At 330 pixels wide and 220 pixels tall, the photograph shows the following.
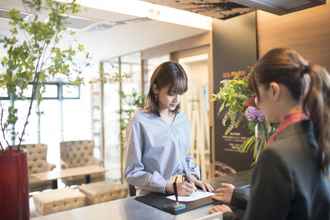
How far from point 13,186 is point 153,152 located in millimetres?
674

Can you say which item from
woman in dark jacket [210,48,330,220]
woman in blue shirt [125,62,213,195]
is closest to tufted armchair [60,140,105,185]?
woman in blue shirt [125,62,213,195]

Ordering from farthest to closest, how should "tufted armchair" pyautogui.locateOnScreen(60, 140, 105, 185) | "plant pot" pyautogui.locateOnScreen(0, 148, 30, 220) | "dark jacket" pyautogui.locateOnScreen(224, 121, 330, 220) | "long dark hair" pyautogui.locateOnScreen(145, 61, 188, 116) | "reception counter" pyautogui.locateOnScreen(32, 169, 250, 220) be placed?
"tufted armchair" pyautogui.locateOnScreen(60, 140, 105, 185)
"long dark hair" pyautogui.locateOnScreen(145, 61, 188, 116)
"reception counter" pyautogui.locateOnScreen(32, 169, 250, 220)
"plant pot" pyautogui.locateOnScreen(0, 148, 30, 220)
"dark jacket" pyautogui.locateOnScreen(224, 121, 330, 220)

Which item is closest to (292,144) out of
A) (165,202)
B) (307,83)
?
(307,83)

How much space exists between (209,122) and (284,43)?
4.35 feet

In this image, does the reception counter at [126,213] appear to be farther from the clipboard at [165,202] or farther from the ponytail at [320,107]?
the ponytail at [320,107]

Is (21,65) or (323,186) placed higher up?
(21,65)

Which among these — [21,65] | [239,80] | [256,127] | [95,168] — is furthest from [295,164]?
[95,168]

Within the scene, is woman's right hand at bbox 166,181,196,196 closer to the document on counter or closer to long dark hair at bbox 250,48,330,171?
the document on counter

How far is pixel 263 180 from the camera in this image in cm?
79

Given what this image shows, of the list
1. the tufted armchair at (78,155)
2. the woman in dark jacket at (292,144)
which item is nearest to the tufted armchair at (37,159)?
the tufted armchair at (78,155)

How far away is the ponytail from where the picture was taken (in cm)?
83

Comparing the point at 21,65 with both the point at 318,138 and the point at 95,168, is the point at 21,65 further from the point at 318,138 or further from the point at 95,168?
Answer: the point at 95,168

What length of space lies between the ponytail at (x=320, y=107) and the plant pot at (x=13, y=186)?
1020 millimetres

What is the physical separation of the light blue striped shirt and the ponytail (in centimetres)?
85
